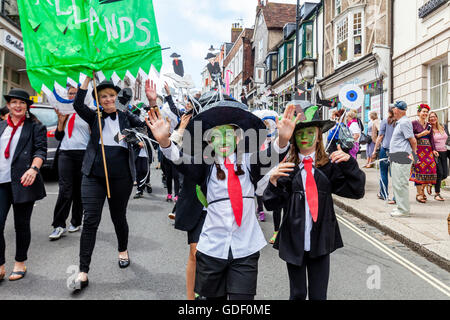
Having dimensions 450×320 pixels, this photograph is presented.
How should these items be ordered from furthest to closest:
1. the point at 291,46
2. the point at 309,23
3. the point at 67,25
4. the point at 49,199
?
the point at 291,46 < the point at 309,23 < the point at 49,199 < the point at 67,25

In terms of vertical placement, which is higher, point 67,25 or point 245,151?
point 67,25

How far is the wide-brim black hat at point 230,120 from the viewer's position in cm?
258

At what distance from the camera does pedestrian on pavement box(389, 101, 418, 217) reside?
6.27 meters

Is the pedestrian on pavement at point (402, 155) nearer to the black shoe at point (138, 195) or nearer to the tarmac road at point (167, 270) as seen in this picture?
the tarmac road at point (167, 270)

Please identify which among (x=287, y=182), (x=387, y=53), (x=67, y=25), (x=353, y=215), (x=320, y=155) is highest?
(x=387, y=53)

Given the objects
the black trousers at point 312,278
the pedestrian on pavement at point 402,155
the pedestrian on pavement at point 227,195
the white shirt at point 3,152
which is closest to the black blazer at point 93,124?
the white shirt at point 3,152

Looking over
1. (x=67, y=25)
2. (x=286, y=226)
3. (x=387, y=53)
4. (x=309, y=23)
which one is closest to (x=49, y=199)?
(x=67, y=25)

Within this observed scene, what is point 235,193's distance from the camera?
251cm

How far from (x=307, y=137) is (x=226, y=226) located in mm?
863

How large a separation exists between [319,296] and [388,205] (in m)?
5.52

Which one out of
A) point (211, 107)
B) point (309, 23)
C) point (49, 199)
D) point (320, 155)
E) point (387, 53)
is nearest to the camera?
Result: point (211, 107)

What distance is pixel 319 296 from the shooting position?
2.62 m

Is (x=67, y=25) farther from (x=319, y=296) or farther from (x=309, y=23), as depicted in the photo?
(x=309, y=23)

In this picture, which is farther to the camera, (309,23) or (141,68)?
(309,23)
